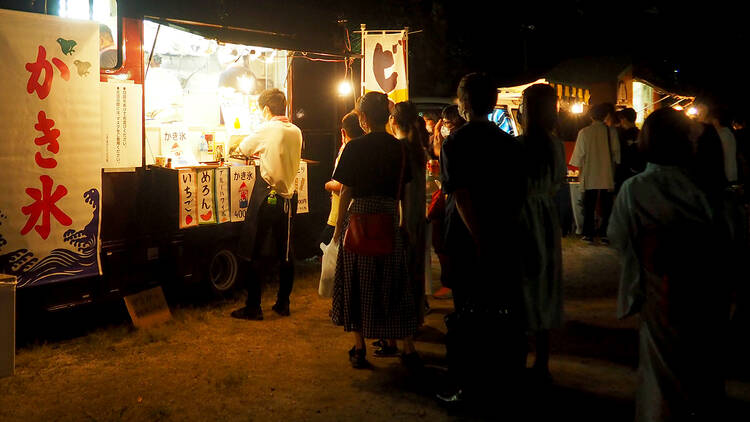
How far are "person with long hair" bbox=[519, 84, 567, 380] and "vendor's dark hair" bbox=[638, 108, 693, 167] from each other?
1.36 m

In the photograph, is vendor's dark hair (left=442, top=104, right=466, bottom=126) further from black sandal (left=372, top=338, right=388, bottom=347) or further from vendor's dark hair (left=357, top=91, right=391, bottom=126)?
black sandal (left=372, top=338, right=388, bottom=347)

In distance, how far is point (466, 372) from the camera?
4.75m

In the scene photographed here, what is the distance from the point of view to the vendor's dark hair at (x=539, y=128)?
205 inches

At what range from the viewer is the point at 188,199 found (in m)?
7.54

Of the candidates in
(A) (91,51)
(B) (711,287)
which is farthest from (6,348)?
(B) (711,287)

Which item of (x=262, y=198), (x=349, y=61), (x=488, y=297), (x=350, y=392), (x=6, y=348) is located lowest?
(x=350, y=392)

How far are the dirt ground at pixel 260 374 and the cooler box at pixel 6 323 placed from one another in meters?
0.45

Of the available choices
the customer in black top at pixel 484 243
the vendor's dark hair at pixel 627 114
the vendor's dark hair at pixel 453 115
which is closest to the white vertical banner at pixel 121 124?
the vendor's dark hair at pixel 453 115

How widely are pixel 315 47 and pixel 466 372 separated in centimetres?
570

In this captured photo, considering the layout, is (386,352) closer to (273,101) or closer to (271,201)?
(271,201)

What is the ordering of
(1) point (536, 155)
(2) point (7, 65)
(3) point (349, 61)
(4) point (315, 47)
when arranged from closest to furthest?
(1) point (536, 155) < (2) point (7, 65) < (4) point (315, 47) < (3) point (349, 61)

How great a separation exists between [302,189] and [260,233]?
1804 mm

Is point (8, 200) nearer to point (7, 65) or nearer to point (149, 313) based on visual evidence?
point (7, 65)

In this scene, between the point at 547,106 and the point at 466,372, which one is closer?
the point at 466,372
